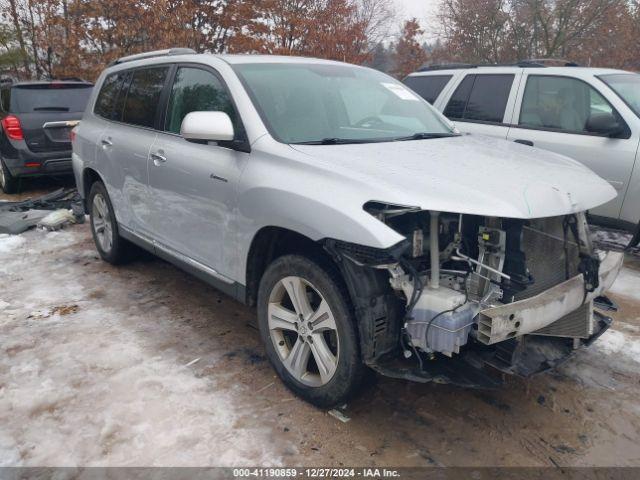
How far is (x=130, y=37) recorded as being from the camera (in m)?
13.0

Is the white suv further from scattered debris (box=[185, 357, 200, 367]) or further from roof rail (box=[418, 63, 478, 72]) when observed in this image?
scattered debris (box=[185, 357, 200, 367])

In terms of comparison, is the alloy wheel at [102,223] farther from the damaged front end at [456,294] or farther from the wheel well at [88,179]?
the damaged front end at [456,294]

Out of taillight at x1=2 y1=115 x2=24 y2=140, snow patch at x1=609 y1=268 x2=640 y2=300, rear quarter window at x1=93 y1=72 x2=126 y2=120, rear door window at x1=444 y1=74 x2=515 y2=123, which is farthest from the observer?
taillight at x1=2 y1=115 x2=24 y2=140

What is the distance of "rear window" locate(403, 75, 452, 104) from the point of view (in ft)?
21.6

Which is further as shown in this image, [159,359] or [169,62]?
[169,62]

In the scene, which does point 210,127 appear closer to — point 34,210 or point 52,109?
point 34,210

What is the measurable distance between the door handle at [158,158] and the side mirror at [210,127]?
0.81 m

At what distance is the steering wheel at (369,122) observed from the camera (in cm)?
360

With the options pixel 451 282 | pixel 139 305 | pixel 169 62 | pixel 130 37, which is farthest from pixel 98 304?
pixel 130 37

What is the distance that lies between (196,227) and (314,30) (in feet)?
45.1

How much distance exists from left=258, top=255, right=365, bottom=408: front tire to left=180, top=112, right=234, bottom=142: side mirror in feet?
2.59

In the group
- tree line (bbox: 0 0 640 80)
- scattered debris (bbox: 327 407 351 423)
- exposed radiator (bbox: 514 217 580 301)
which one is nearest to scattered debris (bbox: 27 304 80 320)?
scattered debris (bbox: 327 407 351 423)

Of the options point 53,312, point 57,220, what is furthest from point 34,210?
point 53,312

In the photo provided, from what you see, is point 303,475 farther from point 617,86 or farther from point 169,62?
point 617,86
